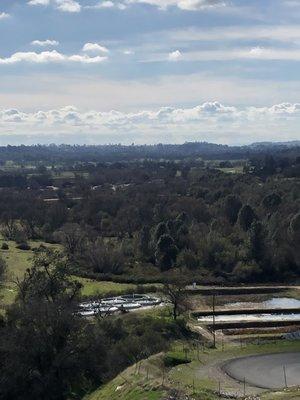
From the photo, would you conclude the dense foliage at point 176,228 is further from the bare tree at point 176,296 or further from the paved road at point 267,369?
the paved road at point 267,369

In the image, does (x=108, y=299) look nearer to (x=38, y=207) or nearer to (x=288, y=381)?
(x=288, y=381)

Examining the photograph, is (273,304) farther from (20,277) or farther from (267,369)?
(267,369)

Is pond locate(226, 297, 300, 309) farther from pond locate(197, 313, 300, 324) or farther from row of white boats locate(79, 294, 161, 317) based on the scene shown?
row of white boats locate(79, 294, 161, 317)

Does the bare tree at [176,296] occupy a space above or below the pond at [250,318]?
above

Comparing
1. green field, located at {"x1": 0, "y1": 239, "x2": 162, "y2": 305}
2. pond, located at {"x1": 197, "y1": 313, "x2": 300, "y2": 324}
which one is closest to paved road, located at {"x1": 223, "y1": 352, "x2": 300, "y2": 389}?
pond, located at {"x1": 197, "y1": 313, "x2": 300, "y2": 324}

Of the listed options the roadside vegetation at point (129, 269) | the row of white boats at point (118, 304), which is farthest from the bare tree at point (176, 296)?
the row of white boats at point (118, 304)

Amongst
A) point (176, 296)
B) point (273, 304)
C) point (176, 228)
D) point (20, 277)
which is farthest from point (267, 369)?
point (176, 228)

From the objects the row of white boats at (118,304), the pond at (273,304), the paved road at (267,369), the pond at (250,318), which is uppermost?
the paved road at (267,369)
